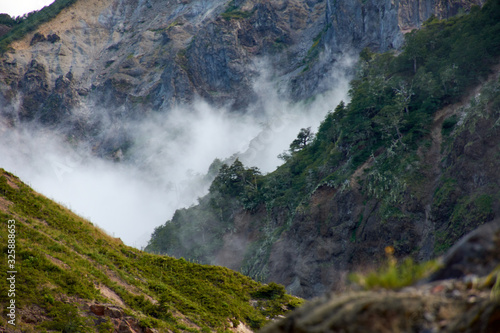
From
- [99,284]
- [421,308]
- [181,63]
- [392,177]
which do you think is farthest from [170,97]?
[421,308]

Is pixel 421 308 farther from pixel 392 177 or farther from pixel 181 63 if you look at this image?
pixel 181 63

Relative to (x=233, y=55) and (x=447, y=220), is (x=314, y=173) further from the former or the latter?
(x=233, y=55)

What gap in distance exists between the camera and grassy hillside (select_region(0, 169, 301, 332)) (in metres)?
15.5

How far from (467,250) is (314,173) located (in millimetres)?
61380

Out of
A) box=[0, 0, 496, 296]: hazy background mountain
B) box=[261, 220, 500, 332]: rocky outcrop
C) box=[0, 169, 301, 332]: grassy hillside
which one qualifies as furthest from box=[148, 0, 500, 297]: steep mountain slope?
box=[0, 0, 496, 296]: hazy background mountain

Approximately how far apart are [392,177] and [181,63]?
130 m

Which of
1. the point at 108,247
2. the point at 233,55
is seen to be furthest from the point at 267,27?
the point at 108,247

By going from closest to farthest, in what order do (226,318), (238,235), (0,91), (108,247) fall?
1. (226,318)
2. (108,247)
3. (238,235)
4. (0,91)

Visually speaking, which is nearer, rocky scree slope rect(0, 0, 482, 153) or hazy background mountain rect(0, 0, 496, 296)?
hazy background mountain rect(0, 0, 496, 296)

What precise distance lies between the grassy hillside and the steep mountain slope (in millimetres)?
25498

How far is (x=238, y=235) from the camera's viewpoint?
245 ft

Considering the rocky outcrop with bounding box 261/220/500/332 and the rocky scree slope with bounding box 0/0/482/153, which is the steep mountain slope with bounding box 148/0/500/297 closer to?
the rocky outcrop with bounding box 261/220/500/332

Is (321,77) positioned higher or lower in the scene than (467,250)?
higher

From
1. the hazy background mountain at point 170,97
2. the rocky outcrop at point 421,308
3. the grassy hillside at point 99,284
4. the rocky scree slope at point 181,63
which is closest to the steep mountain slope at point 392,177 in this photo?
the grassy hillside at point 99,284
